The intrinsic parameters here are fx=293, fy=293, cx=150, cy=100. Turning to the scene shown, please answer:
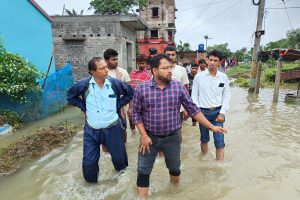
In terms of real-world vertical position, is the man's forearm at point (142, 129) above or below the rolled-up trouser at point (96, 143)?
above

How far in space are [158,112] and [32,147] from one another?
12.4 feet

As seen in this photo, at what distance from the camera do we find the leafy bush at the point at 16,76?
24.6ft

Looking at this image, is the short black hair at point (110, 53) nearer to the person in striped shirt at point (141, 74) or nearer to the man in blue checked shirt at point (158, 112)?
the person in striped shirt at point (141, 74)

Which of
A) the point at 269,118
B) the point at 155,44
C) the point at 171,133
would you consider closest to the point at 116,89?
the point at 171,133

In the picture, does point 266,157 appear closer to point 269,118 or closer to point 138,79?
point 138,79

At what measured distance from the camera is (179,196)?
13.2 feet

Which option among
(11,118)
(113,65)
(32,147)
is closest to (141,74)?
(113,65)

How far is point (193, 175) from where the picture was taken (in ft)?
15.6

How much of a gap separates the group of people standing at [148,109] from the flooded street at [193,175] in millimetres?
284

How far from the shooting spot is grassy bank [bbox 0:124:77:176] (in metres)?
5.22

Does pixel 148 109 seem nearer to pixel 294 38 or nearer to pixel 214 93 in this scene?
pixel 214 93

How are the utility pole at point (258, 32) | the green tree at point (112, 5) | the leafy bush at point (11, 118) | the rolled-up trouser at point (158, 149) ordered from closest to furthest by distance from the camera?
the rolled-up trouser at point (158, 149), the leafy bush at point (11, 118), the utility pole at point (258, 32), the green tree at point (112, 5)

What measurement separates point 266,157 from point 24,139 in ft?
16.6

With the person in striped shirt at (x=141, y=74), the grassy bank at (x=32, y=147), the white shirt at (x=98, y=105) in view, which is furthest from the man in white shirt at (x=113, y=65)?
the grassy bank at (x=32, y=147)
